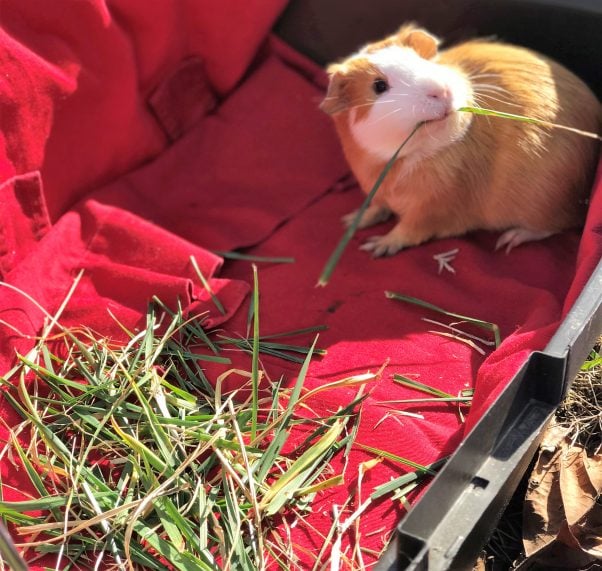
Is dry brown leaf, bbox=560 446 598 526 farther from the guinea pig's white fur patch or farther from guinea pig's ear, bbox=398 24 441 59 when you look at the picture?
guinea pig's ear, bbox=398 24 441 59

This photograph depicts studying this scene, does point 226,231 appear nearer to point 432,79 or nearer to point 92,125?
point 92,125

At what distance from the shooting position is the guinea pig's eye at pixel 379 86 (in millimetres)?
2482

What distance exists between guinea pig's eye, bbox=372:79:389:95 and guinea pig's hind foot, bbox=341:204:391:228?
0.62 meters

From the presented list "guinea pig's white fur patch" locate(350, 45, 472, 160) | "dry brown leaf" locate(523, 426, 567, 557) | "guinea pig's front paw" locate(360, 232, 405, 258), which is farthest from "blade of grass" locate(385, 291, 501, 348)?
"guinea pig's white fur patch" locate(350, 45, 472, 160)

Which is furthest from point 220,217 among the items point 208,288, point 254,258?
point 208,288

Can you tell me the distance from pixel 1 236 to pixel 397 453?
4.99 feet

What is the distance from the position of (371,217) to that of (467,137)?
567 millimetres

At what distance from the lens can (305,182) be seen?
323 cm

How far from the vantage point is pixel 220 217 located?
309cm

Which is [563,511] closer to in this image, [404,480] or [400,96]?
[404,480]

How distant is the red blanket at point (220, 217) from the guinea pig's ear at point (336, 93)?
594 mm

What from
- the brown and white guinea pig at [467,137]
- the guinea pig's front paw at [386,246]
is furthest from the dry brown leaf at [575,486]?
the guinea pig's front paw at [386,246]

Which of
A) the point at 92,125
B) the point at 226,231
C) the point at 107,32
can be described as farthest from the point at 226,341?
the point at 107,32

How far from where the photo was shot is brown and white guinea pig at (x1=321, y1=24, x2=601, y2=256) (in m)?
2.49
